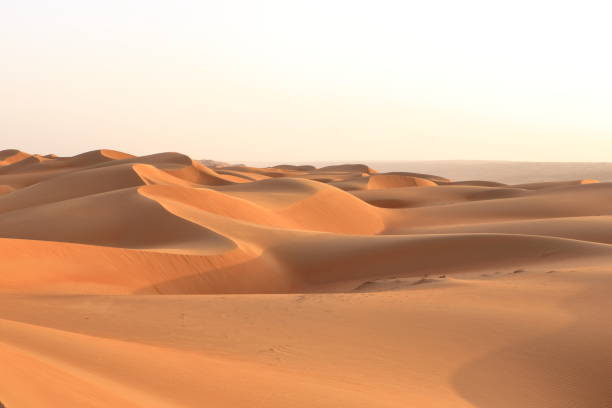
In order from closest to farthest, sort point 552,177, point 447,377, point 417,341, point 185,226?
point 447,377
point 417,341
point 185,226
point 552,177

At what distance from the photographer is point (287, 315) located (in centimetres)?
760

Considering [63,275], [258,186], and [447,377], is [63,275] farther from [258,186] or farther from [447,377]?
[258,186]

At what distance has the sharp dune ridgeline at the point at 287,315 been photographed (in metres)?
4.80

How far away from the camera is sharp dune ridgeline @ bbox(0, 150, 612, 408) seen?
4.80 m

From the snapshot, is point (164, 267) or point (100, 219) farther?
point (100, 219)

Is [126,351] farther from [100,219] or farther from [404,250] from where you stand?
[100,219]

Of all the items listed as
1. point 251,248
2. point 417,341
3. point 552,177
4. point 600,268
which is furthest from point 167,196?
point 552,177

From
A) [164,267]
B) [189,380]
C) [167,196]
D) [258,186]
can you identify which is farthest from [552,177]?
[189,380]

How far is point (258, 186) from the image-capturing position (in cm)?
2925

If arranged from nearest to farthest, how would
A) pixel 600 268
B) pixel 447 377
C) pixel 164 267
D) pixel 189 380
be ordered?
pixel 189 380, pixel 447 377, pixel 600 268, pixel 164 267

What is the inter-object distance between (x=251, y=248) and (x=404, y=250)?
11.6 feet

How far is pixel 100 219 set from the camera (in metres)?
16.9

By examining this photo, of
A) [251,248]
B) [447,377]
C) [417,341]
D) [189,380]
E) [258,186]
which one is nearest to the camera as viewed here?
[189,380]

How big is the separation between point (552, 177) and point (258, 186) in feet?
266
